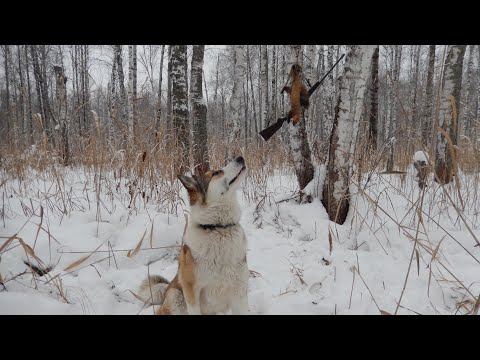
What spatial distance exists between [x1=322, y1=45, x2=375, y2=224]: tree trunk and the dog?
4.98ft

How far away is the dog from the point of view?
6.37 ft

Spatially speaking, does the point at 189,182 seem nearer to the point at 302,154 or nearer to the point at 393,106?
the point at 302,154

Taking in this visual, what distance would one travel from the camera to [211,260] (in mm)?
1959

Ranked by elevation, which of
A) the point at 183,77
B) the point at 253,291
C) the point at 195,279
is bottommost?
the point at 253,291

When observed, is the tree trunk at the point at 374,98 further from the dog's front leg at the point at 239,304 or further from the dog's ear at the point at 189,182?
the dog's front leg at the point at 239,304

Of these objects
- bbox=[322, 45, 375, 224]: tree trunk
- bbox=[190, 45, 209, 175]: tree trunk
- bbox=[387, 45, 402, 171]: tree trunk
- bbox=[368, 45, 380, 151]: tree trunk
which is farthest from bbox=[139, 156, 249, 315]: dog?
bbox=[368, 45, 380, 151]: tree trunk

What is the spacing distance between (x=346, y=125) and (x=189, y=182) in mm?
2076

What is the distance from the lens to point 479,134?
4535 millimetres

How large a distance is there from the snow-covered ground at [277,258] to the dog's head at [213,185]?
0.80 metres

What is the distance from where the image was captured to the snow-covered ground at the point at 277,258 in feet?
6.82
